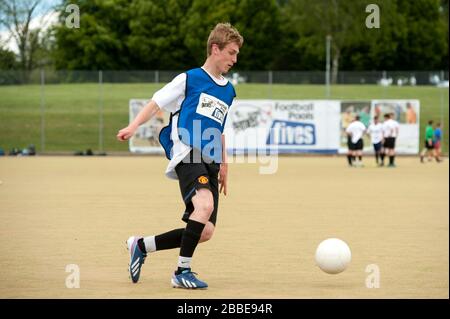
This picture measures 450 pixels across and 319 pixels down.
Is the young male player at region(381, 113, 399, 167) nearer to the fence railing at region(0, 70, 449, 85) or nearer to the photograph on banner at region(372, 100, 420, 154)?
the photograph on banner at region(372, 100, 420, 154)

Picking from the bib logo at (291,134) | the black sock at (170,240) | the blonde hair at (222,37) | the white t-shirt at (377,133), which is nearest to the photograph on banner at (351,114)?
the bib logo at (291,134)

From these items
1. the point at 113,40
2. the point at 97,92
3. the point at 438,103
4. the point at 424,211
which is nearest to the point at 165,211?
the point at 424,211

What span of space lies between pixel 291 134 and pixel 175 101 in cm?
3518

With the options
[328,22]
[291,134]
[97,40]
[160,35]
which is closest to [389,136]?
[291,134]

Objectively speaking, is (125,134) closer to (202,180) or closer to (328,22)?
(202,180)

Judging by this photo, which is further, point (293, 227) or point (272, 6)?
point (272, 6)

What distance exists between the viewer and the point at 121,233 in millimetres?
12828

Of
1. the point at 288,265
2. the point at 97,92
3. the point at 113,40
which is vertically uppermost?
the point at 113,40

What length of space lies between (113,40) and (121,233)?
55.7 m

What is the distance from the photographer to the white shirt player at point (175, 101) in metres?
8.30

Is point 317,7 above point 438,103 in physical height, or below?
above

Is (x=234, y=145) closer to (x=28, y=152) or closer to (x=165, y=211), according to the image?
(x=28, y=152)

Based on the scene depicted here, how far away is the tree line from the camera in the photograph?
67.6 meters

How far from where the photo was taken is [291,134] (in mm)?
43438
